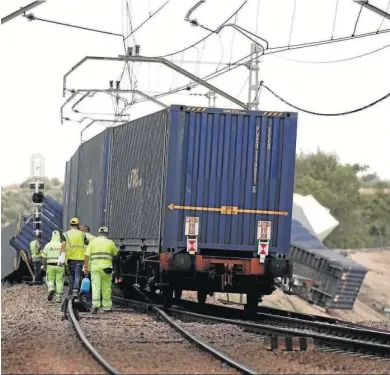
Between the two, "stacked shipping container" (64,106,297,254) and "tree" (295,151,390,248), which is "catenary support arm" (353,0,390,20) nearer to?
"stacked shipping container" (64,106,297,254)

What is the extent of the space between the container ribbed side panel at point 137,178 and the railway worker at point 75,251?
111 centimetres

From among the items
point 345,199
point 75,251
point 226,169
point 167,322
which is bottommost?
point 167,322

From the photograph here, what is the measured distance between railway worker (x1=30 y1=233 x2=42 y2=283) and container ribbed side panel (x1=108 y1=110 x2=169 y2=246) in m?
9.15

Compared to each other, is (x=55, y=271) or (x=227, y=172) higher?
(x=227, y=172)

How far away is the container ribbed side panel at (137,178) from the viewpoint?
20.5 metres

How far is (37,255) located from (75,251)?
1220 cm

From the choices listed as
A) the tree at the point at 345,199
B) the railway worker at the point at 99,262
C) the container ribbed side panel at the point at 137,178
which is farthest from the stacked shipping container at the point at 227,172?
the tree at the point at 345,199

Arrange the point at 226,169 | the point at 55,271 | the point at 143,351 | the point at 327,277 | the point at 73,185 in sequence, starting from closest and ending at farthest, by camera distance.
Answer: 1. the point at 143,351
2. the point at 226,169
3. the point at 55,271
4. the point at 73,185
5. the point at 327,277

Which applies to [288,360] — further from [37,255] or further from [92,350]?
[37,255]

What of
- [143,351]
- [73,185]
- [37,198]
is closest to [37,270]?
[37,198]

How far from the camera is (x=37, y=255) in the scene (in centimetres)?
3369

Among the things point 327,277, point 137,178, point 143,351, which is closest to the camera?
point 143,351

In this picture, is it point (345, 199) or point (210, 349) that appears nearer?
point (210, 349)

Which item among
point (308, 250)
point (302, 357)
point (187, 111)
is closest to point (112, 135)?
A: point (187, 111)
